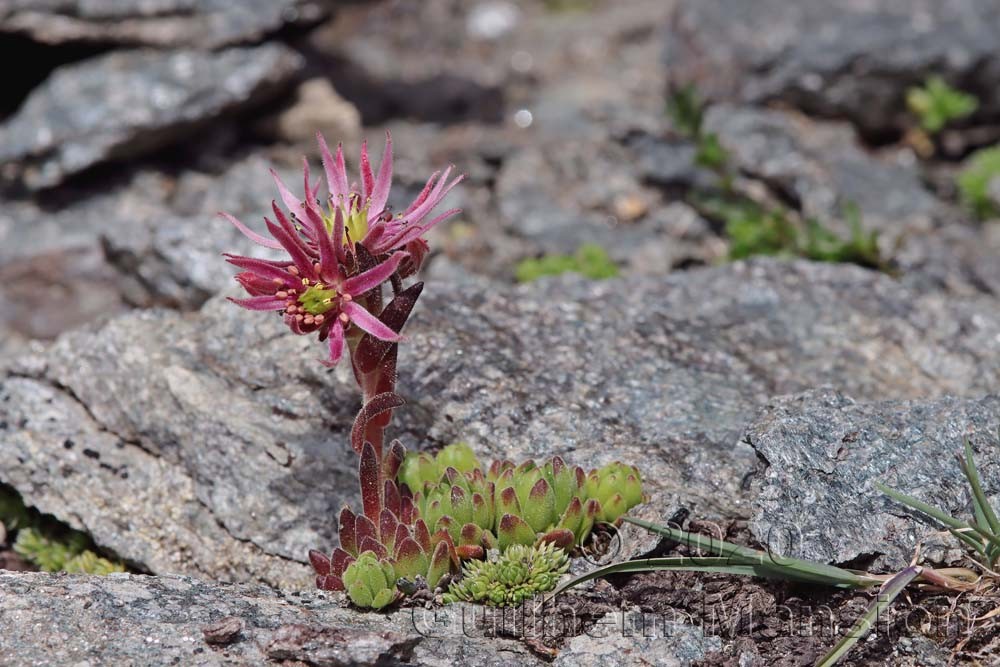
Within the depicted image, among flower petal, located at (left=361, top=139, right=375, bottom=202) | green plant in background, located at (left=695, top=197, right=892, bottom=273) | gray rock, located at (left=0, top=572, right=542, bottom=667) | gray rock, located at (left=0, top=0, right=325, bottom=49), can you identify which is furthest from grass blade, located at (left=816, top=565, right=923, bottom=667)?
gray rock, located at (left=0, top=0, right=325, bottom=49)

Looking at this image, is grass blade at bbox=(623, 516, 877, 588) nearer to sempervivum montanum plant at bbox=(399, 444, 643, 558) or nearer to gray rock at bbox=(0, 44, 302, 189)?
sempervivum montanum plant at bbox=(399, 444, 643, 558)

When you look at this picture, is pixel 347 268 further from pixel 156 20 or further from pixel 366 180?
pixel 156 20

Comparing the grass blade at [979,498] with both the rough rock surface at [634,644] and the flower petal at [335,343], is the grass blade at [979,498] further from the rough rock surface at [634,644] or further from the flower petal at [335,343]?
the flower petal at [335,343]

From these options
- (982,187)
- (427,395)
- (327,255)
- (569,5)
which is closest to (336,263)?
(327,255)

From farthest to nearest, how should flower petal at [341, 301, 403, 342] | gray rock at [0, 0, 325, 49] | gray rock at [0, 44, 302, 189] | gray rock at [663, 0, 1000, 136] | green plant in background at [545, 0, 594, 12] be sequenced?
green plant in background at [545, 0, 594, 12], gray rock at [663, 0, 1000, 136], gray rock at [0, 0, 325, 49], gray rock at [0, 44, 302, 189], flower petal at [341, 301, 403, 342]

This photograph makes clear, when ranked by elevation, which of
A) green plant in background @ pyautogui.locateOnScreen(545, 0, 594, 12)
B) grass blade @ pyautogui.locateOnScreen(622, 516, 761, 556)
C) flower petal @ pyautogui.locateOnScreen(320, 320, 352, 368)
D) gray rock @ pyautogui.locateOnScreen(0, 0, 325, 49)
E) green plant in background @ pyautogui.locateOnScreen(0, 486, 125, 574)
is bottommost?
green plant in background @ pyautogui.locateOnScreen(0, 486, 125, 574)

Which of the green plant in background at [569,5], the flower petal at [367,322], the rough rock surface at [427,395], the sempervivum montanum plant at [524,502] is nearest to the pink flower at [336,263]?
the flower petal at [367,322]
